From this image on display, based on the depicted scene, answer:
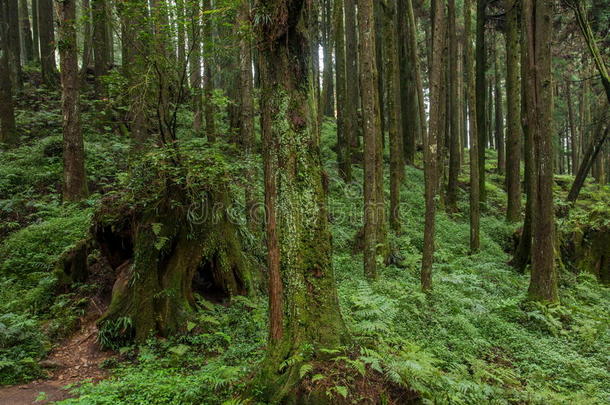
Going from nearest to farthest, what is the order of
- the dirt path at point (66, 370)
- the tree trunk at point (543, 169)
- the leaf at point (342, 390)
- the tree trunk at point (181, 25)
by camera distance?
the leaf at point (342, 390) → the dirt path at point (66, 370) → the tree trunk at point (181, 25) → the tree trunk at point (543, 169)

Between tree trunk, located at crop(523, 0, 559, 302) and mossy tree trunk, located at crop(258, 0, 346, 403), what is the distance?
6.28 meters

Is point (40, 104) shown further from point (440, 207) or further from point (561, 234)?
point (561, 234)

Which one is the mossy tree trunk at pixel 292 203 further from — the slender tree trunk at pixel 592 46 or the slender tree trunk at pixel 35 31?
the slender tree trunk at pixel 35 31

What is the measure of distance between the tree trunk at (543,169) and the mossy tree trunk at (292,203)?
6.28m

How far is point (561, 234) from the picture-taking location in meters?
12.0

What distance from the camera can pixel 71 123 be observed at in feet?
34.4

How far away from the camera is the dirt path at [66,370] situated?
4742mm

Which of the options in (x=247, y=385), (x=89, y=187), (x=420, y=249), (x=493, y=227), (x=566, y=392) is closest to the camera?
(x=247, y=385)

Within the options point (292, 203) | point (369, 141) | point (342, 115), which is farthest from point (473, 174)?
point (292, 203)

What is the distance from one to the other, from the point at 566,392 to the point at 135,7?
948 centimetres

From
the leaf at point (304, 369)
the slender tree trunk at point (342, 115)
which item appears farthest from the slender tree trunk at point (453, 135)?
the leaf at point (304, 369)

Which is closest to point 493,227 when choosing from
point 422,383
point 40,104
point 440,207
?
point 440,207

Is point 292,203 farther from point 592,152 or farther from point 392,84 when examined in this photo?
point 592,152

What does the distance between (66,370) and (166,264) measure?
6.77ft
